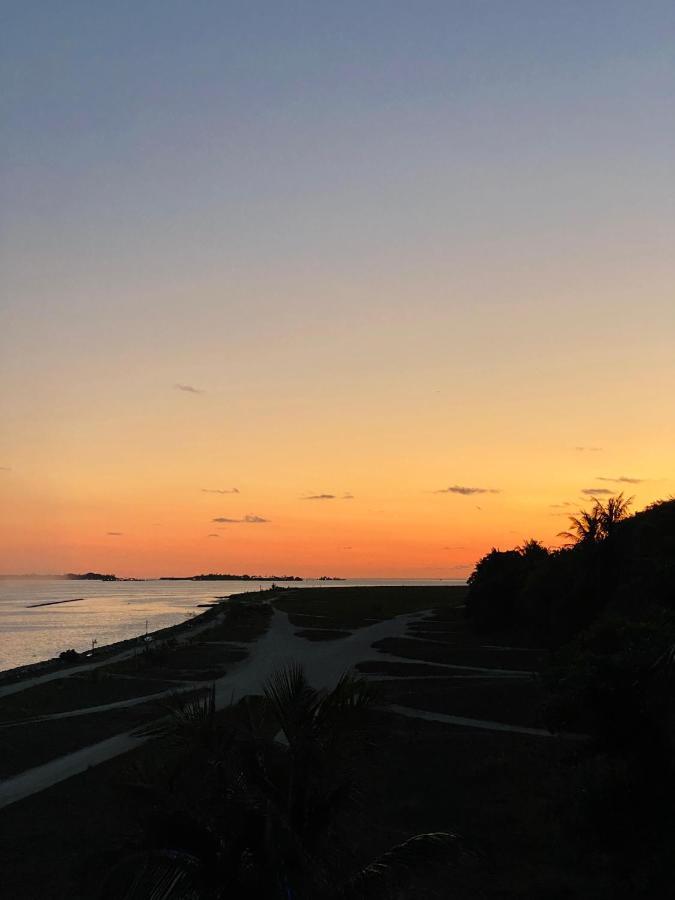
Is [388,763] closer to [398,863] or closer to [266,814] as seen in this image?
[398,863]

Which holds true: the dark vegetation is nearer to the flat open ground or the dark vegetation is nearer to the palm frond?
the flat open ground

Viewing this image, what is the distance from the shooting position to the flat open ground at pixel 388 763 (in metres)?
15.9

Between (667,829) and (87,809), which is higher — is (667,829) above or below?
above

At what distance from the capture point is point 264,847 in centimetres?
773

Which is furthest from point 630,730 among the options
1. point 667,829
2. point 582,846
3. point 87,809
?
point 87,809

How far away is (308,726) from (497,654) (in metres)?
52.7

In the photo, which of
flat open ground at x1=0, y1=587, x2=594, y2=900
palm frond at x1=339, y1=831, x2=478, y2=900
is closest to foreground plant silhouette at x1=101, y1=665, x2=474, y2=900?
palm frond at x1=339, y1=831, x2=478, y2=900

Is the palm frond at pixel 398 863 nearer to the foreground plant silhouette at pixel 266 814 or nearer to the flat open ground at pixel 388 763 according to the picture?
the foreground plant silhouette at pixel 266 814

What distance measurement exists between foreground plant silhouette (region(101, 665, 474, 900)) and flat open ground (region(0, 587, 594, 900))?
507 mm

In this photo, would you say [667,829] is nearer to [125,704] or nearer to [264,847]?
[264,847]

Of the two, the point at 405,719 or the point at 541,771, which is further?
the point at 405,719

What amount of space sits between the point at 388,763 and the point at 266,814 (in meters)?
18.6

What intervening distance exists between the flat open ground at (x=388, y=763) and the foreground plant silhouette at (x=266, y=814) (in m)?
0.51

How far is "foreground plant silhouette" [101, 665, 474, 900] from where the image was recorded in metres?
7.70
